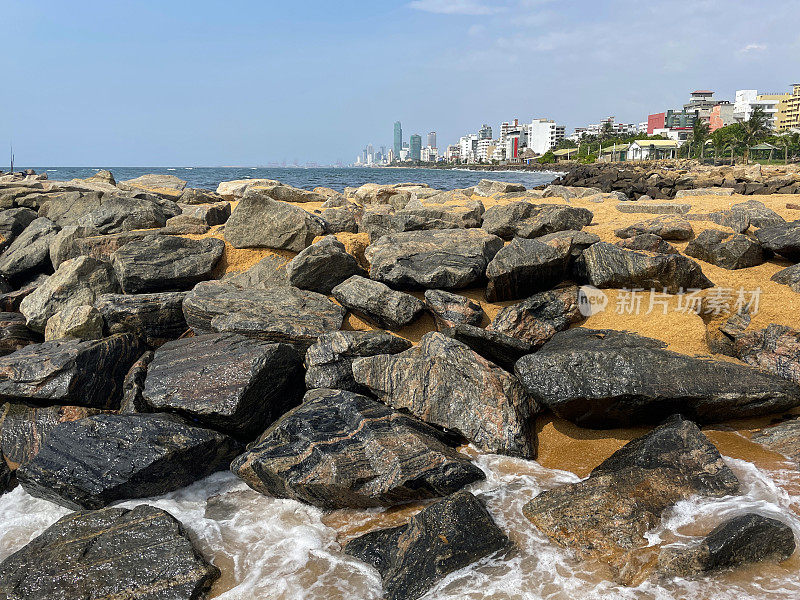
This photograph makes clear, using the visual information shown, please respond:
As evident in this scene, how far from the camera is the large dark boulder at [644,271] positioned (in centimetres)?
806

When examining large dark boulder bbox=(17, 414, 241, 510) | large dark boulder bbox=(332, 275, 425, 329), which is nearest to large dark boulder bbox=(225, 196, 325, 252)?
large dark boulder bbox=(332, 275, 425, 329)

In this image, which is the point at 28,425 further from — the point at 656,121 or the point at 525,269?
the point at 656,121

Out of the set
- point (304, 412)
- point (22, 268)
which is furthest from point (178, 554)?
point (22, 268)

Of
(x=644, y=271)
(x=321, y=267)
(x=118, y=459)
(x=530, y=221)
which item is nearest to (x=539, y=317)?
(x=644, y=271)

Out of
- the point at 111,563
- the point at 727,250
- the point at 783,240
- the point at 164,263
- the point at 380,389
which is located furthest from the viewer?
the point at 164,263

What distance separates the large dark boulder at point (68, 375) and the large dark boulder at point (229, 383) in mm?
740

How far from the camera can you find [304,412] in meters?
5.88

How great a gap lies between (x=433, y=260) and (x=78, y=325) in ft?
19.0

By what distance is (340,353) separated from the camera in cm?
689

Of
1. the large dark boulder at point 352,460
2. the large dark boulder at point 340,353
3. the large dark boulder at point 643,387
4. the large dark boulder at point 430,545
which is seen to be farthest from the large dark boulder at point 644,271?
the large dark boulder at point 430,545

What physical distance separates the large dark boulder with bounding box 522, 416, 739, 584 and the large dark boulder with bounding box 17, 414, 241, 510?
144 inches

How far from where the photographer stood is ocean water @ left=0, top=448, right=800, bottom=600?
3.87 m

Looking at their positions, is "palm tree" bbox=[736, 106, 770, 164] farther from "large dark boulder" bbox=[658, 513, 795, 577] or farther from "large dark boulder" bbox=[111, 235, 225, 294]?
"large dark boulder" bbox=[658, 513, 795, 577]

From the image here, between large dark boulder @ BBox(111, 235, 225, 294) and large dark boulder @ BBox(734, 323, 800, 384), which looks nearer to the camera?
large dark boulder @ BBox(734, 323, 800, 384)
